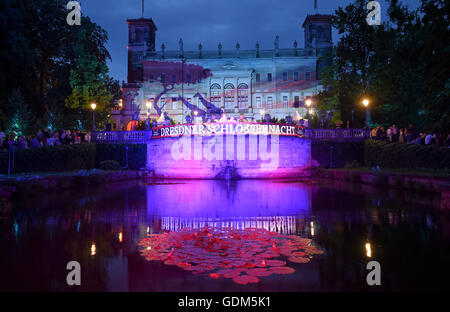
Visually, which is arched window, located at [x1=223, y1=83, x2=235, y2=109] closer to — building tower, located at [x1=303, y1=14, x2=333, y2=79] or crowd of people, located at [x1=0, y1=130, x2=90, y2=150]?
building tower, located at [x1=303, y1=14, x2=333, y2=79]

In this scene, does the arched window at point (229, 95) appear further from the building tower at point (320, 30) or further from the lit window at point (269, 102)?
the building tower at point (320, 30)

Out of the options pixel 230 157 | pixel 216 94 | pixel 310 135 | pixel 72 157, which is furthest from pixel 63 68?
pixel 310 135

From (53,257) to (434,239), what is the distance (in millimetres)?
7051

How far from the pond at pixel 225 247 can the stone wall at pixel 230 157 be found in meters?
14.5

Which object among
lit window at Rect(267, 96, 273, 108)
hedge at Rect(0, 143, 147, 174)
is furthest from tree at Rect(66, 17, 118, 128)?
lit window at Rect(267, 96, 273, 108)

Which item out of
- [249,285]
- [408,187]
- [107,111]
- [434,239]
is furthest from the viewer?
[107,111]

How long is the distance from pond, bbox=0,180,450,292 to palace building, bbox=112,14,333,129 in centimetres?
5002

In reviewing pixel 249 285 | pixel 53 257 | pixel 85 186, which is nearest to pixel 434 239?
pixel 249 285

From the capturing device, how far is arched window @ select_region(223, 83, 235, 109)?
197ft

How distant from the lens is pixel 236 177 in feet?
82.2

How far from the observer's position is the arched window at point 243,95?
60312 millimetres

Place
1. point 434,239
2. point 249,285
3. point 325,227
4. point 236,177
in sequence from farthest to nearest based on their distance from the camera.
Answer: point 236,177
point 325,227
point 434,239
point 249,285

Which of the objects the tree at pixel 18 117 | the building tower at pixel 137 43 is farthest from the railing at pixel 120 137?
the building tower at pixel 137 43
